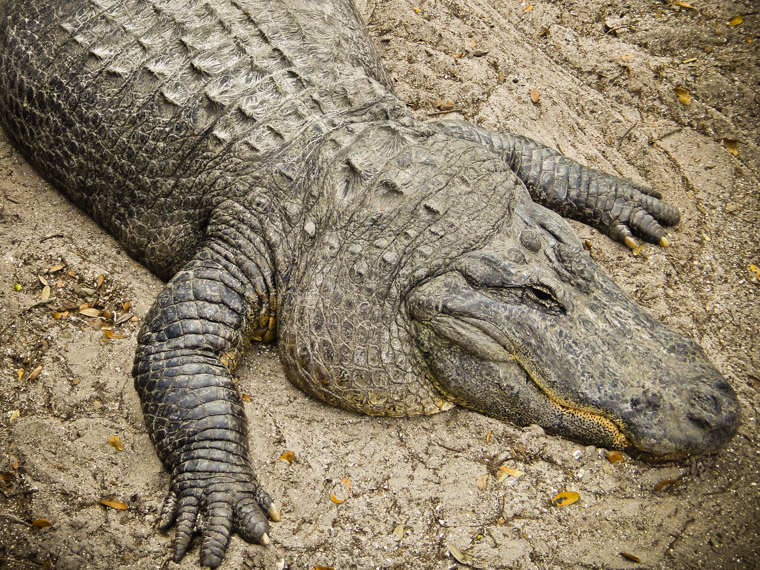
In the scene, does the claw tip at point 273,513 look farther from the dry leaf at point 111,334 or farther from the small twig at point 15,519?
the dry leaf at point 111,334

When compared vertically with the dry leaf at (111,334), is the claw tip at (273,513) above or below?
below

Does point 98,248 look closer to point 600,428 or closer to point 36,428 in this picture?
point 36,428

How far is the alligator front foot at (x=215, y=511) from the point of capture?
10.3 ft

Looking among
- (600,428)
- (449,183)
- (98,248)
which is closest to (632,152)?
(449,183)

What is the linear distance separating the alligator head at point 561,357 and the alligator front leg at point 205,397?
112 centimetres

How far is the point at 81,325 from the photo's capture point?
400 cm

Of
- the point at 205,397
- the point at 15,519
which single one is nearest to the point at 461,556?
the point at 205,397

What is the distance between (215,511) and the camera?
322 cm

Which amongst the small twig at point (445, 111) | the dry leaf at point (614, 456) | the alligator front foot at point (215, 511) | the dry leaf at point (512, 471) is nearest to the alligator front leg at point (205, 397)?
the alligator front foot at point (215, 511)

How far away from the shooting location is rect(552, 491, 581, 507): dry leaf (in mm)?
3326

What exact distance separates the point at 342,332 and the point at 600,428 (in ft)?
5.00

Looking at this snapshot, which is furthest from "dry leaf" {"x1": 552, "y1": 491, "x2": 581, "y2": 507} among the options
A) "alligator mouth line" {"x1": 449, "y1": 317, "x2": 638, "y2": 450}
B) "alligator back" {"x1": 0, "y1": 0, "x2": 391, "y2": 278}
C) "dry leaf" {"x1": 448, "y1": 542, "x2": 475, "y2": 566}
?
"alligator back" {"x1": 0, "y1": 0, "x2": 391, "y2": 278}

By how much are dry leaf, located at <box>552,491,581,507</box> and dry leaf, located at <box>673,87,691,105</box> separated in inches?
159

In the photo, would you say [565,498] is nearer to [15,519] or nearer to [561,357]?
[561,357]
